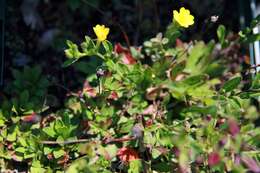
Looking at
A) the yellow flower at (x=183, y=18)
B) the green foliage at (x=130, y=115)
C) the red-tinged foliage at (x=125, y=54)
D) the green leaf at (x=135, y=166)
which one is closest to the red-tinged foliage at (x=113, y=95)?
the green foliage at (x=130, y=115)

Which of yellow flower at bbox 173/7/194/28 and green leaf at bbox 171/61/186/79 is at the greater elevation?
yellow flower at bbox 173/7/194/28

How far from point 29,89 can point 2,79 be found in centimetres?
20

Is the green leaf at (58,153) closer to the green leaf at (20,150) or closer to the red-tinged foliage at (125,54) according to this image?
the green leaf at (20,150)

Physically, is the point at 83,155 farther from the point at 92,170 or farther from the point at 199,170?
the point at 199,170

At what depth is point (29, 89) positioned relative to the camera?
8.29ft

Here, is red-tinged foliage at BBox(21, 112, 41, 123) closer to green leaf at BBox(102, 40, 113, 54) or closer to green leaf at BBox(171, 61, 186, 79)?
green leaf at BBox(102, 40, 113, 54)

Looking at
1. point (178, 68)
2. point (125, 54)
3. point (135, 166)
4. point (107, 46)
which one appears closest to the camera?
point (107, 46)

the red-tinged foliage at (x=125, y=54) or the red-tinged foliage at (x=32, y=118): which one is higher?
the red-tinged foliage at (x=125, y=54)

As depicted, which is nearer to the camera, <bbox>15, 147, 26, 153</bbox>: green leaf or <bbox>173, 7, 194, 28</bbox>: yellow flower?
<bbox>173, 7, 194, 28</bbox>: yellow flower

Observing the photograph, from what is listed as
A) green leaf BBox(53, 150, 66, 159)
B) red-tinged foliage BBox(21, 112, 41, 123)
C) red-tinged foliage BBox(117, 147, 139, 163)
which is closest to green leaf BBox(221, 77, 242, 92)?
red-tinged foliage BBox(117, 147, 139, 163)

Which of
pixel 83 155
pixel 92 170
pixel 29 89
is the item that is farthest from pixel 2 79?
pixel 92 170

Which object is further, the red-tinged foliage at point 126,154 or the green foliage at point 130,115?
the red-tinged foliage at point 126,154

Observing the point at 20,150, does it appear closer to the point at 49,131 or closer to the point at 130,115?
the point at 49,131

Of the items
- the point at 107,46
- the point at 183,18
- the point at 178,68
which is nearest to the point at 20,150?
the point at 107,46
